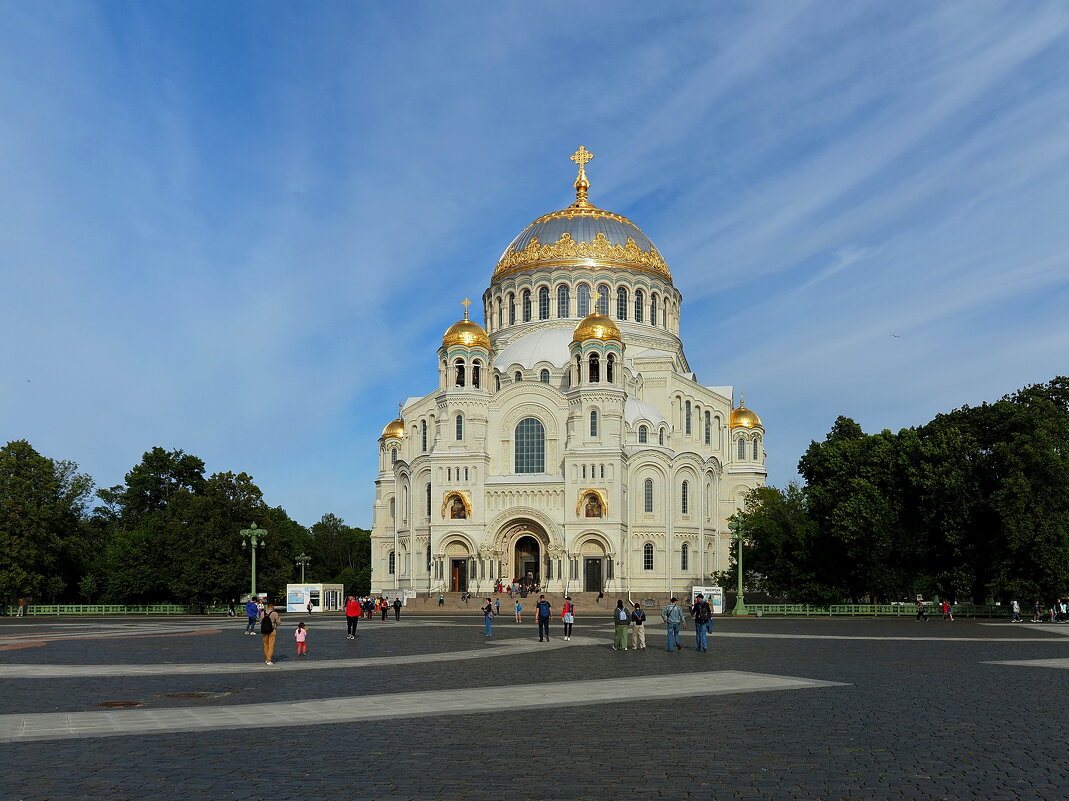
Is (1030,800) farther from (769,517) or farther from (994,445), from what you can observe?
(769,517)

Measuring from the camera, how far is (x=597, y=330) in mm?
72625

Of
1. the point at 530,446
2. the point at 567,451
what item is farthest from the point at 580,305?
the point at 567,451

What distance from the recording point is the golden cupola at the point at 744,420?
8900 cm

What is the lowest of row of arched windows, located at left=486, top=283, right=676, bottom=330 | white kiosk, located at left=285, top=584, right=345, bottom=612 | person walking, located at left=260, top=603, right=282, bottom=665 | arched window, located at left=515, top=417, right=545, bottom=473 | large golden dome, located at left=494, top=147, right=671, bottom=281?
white kiosk, located at left=285, top=584, right=345, bottom=612

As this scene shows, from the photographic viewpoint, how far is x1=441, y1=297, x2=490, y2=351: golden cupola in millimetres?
75375

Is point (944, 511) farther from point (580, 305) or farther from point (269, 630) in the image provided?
point (269, 630)

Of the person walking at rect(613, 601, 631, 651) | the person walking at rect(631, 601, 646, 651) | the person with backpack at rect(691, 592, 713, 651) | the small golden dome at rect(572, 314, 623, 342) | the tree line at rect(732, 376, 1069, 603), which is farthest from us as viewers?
the small golden dome at rect(572, 314, 623, 342)

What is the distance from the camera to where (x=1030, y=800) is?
9.30 m

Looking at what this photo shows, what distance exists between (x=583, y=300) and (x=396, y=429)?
64.3 feet

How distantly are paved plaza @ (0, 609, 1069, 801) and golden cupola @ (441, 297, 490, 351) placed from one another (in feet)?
161

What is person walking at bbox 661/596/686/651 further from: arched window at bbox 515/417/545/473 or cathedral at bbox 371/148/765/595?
arched window at bbox 515/417/545/473

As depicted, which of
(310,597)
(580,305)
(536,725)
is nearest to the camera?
(536,725)

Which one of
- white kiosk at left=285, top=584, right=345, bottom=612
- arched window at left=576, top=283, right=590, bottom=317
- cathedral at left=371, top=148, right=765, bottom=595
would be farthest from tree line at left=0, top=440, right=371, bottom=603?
arched window at left=576, top=283, right=590, bottom=317

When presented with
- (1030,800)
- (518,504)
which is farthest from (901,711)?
(518,504)
